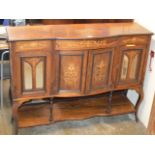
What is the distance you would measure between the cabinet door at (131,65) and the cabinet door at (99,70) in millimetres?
121

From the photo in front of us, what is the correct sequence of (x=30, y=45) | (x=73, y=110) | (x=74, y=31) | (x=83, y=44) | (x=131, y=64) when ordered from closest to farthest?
(x=30, y=45) → (x=83, y=44) → (x=74, y=31) → (x=131, y=64) → (x=73, y=110)

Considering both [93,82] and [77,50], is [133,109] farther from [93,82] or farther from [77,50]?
[77,50]

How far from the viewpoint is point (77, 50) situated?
7.09 ft

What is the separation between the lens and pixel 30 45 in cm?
204

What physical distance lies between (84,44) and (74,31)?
181mm

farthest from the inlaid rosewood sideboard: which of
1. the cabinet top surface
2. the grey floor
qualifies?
the grey floor

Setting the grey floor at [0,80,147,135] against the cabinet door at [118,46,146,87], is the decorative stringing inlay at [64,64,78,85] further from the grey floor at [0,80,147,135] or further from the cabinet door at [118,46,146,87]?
the grey floor at [0,80,147,135]

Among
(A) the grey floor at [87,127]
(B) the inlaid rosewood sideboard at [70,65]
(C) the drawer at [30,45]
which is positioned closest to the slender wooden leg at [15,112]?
(B) the inlaid rosewood sideboard at [70,65]

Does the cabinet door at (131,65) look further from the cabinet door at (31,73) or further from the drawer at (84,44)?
the cabinet door at (31,73)

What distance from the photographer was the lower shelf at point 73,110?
2.48 metres

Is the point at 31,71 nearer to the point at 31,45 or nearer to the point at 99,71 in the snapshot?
the point at 31,45

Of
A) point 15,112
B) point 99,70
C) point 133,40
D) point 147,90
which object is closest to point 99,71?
point 99,70
